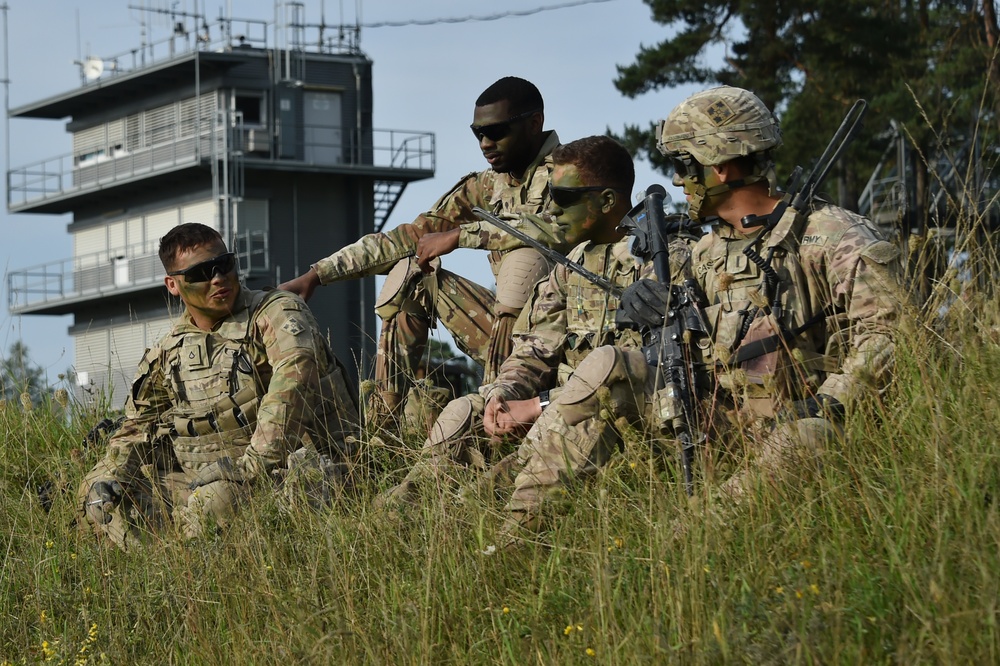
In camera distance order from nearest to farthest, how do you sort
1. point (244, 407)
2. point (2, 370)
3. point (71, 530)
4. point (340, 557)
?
point (340, 557) < point (71, 530) < point (244, 407) < point (2, 370)

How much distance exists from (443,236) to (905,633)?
4.10 m

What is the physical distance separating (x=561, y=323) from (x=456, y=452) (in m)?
0.78

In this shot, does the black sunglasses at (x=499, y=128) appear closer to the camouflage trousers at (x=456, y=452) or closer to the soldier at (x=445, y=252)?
the soldier at (x=445, y=252)

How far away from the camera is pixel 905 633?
3.28 metres

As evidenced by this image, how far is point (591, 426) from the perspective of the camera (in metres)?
4.77

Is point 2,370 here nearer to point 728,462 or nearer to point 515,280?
point 515,280

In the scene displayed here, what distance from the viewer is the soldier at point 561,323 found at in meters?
5.41

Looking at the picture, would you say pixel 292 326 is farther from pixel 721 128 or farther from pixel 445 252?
pixel 721 128

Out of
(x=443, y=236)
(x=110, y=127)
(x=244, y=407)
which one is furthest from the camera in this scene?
(x=110, y=127)

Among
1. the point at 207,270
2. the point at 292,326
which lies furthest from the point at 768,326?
the point at 207,270

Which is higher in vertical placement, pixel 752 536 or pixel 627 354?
pixel 627 354

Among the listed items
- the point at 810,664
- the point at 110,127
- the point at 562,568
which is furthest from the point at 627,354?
the point at 110,127

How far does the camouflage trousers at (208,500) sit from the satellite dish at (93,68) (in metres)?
43.9

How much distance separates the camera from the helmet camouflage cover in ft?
16.8
